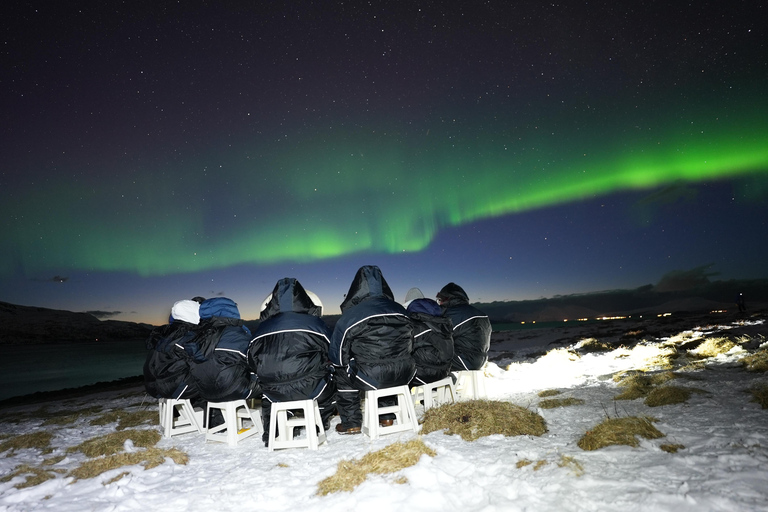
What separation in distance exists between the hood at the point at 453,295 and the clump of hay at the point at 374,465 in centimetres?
425

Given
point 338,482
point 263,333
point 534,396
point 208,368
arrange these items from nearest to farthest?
1. point 338,482
2. point 263,333
3. point 208,368
4. point 534,396

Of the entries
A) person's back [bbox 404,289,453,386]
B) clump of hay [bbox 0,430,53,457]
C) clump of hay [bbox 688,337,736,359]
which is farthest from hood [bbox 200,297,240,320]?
clump of hay [bbox 688,337,736,359]

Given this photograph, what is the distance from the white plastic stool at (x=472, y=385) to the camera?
844 centimetres

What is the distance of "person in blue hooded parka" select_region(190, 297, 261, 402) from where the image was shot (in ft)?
21.0

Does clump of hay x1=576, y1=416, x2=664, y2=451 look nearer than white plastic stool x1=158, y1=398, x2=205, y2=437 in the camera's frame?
Yes

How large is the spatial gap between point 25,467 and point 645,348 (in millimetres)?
17262

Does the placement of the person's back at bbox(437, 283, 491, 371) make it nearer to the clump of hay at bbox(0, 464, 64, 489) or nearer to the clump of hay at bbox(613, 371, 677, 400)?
the clump of hay at bbox(613, 371, 677, 400)

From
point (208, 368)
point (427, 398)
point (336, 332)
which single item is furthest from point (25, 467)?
point (427, 398)

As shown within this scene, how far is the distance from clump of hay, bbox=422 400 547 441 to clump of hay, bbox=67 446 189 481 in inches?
147

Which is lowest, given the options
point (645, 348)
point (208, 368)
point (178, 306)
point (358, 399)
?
point (645, 348)

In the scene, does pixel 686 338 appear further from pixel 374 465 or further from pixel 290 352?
pixel 290 352

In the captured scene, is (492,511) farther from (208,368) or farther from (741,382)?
(741,382)

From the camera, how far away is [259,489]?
4387 mm

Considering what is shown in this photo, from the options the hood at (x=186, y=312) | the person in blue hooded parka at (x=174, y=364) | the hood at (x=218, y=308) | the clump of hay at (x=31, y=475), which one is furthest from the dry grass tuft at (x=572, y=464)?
the hood at (x=186, y=312)
